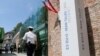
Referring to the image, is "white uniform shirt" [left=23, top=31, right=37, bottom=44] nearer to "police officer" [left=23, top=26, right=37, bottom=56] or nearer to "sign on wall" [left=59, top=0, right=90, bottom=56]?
"police officer" [left=23, top=26, right=37, bottom=56]

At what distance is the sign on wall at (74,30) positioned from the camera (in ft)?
16.1

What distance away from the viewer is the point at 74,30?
4.94 meters

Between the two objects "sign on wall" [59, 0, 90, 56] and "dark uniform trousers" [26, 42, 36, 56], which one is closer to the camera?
"sign on wall" [59, 0, 90, 56]

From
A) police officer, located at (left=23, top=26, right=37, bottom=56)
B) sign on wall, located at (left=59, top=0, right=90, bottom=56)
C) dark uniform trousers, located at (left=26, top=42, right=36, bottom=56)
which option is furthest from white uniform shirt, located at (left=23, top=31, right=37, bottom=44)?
sign on wall, located at (left=59, top=0, right=90, bottom=56)

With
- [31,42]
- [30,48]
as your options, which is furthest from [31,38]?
[30,48]

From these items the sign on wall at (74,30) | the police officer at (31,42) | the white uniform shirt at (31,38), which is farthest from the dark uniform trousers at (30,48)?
the sign on wall at (74,30)

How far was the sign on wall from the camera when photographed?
4.90 m

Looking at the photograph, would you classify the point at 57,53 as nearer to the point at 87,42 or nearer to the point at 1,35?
the point at 87,42

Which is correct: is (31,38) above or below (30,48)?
above

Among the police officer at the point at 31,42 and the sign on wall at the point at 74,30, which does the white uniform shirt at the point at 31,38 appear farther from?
the sign on wall at the point at 74,30

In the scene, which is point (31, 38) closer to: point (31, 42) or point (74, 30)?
point (31, 42)

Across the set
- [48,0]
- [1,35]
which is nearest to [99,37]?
[48,0]

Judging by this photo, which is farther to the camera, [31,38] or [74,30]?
[31,38]

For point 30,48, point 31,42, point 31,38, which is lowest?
point 30,48
